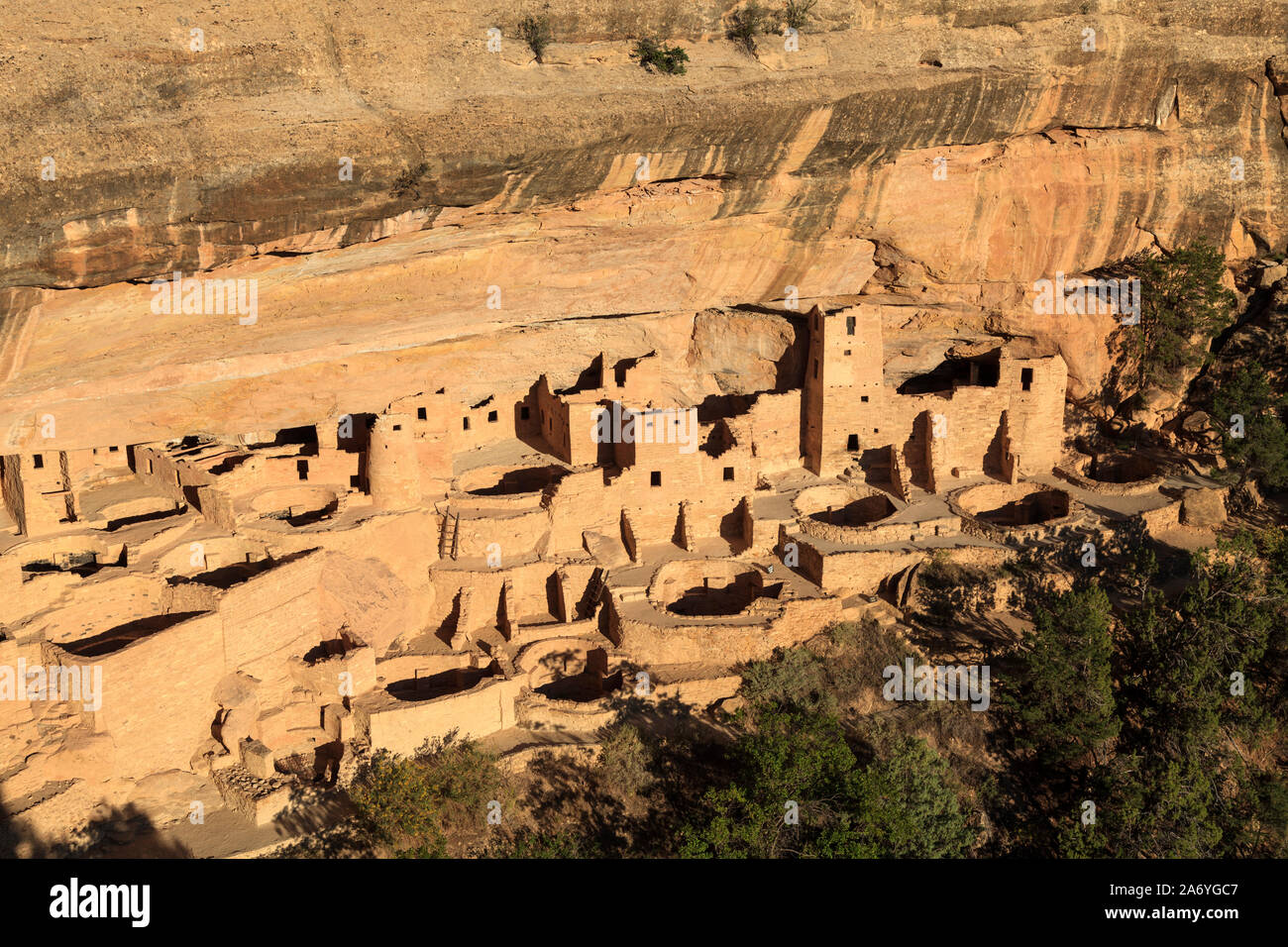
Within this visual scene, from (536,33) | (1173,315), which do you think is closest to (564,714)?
→ (536,33)

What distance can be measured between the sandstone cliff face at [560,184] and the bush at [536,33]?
0.25 m

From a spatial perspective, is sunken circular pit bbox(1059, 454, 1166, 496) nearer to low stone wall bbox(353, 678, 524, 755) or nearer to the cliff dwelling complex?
the cliff dwelling complex

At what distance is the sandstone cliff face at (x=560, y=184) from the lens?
16.6m

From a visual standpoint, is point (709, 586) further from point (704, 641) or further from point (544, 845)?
point (544, 845)

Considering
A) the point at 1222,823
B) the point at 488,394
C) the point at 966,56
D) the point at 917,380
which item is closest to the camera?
the point at 1222,823

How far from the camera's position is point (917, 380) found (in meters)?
27.0

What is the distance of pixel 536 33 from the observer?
1859 centimetres

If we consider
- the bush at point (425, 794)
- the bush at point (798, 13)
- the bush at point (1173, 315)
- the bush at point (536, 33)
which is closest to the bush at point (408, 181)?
the bush at point (536, 33)

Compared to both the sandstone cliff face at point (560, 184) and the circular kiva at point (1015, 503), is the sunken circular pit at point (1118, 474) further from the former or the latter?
the sandstone cliff face at point (560, 184)

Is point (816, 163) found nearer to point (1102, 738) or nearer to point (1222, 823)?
point (1102, 738)

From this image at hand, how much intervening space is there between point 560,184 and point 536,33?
229 centimetres

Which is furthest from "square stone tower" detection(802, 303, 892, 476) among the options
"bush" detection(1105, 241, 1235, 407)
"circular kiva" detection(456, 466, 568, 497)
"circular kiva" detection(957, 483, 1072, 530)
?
"bush" detection(1105, 241, 1235, 407)

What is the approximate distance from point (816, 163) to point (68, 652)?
46.8ft

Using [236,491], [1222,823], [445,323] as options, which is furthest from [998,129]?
[236,491]
